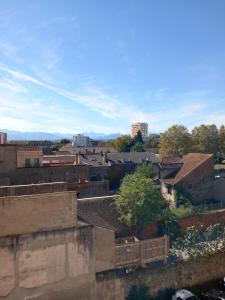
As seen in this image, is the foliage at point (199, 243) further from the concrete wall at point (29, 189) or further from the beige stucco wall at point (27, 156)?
the beige stucco wall at point (27, 156)

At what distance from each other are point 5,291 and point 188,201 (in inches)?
1071

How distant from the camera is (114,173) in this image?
5019 cm

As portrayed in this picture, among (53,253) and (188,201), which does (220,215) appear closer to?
(188,201)

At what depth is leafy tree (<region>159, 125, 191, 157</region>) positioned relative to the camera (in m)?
65.9

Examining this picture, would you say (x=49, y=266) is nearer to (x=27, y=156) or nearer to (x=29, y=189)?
(x=29, y=189)

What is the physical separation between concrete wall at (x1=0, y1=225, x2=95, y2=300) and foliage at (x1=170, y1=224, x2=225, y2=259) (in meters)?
7.71

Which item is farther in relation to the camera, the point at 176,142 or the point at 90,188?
the point at 176,142

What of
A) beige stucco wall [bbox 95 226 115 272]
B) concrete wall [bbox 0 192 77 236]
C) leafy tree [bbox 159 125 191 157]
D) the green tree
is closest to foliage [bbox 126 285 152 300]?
beige stucco wall [bbox 95 226 115 272]

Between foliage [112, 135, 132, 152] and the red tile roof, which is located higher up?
foliage [112, 135, 132, 152]

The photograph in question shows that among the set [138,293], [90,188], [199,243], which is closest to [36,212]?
[138,293]

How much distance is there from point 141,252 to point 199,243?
5.47 m

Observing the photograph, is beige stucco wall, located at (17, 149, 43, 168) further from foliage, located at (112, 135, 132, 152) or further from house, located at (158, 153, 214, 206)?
foliage, located at (112, 135, 132, 152)

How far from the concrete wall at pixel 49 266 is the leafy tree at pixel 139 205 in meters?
11.4

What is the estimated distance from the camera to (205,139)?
68375mm
